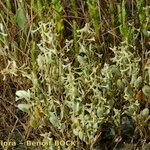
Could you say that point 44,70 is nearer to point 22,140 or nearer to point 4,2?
point 22,140

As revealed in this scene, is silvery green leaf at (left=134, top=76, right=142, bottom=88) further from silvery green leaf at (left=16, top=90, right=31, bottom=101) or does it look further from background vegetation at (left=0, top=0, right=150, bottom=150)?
silvery green leaf at (left=16, top=90, right=31, bottom=101)

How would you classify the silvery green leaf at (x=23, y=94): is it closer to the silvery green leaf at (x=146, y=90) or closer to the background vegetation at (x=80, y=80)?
the background vegetation at (x=80, y=80)

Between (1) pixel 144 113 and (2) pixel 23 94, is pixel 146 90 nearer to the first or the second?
(1) pixel 144 113

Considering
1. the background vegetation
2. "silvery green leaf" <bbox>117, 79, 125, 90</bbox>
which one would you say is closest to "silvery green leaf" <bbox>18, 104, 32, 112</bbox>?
the background vegetation

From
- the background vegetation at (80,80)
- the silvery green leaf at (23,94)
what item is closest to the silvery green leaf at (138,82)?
the background vegetation at (80,80)

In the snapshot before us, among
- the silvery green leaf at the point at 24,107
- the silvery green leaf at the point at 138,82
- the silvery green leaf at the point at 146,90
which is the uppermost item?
the silvery green leaf at the point at 138,82

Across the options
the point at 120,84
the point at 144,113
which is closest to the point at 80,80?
the point at 120,84

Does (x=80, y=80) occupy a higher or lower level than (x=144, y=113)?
higher

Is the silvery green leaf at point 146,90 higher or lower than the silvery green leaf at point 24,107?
higher

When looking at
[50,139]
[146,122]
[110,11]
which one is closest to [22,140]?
[50,139]

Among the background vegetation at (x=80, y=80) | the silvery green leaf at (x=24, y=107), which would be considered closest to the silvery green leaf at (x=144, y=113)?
the background vegetation at (x=80, y=80)
